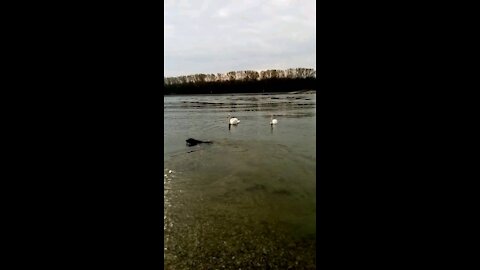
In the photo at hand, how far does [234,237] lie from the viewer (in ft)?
16.1

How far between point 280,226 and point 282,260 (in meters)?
1.16
